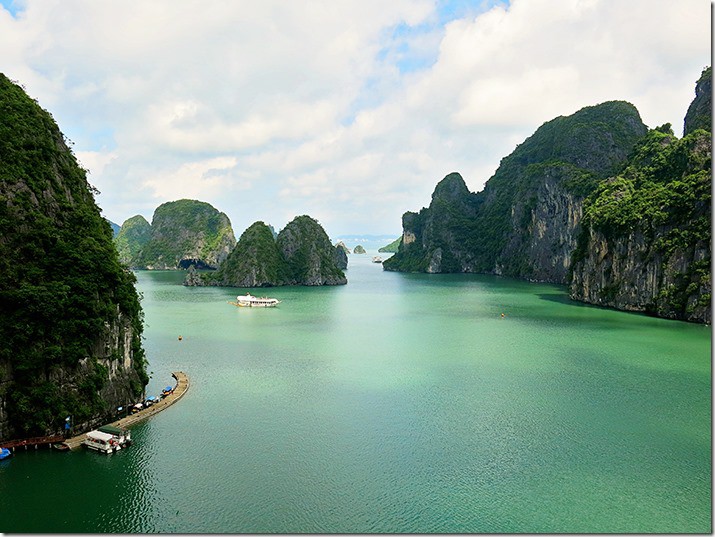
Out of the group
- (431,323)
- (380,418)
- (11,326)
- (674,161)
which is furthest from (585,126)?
(11,326)

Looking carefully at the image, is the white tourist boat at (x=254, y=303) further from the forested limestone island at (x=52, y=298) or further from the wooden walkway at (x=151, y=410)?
the forested limestone island at (x=52, y=298)

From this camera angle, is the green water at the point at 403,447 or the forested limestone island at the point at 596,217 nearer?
the green water at the point at 403,447

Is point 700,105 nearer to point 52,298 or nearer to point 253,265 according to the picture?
point 253,265

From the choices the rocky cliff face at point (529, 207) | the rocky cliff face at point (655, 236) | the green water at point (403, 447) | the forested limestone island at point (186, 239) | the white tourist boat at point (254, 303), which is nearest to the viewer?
the green water at point (403, 447)

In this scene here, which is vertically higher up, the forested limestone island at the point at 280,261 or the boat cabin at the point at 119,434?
the forested limestone island at the point at 280,261

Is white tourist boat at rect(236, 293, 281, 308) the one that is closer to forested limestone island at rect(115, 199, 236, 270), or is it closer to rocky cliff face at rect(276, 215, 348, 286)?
rocky cliff face at rect(276, 215, 348, 286)

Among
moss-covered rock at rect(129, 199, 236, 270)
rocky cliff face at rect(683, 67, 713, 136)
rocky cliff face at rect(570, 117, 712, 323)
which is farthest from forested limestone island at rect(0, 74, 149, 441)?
moss-covered rock at rect(129, 199, 236, 270)

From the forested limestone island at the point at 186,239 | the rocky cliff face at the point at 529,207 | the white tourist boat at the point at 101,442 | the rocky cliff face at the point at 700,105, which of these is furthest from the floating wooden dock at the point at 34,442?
the forested limestone island at the point at 186,239
